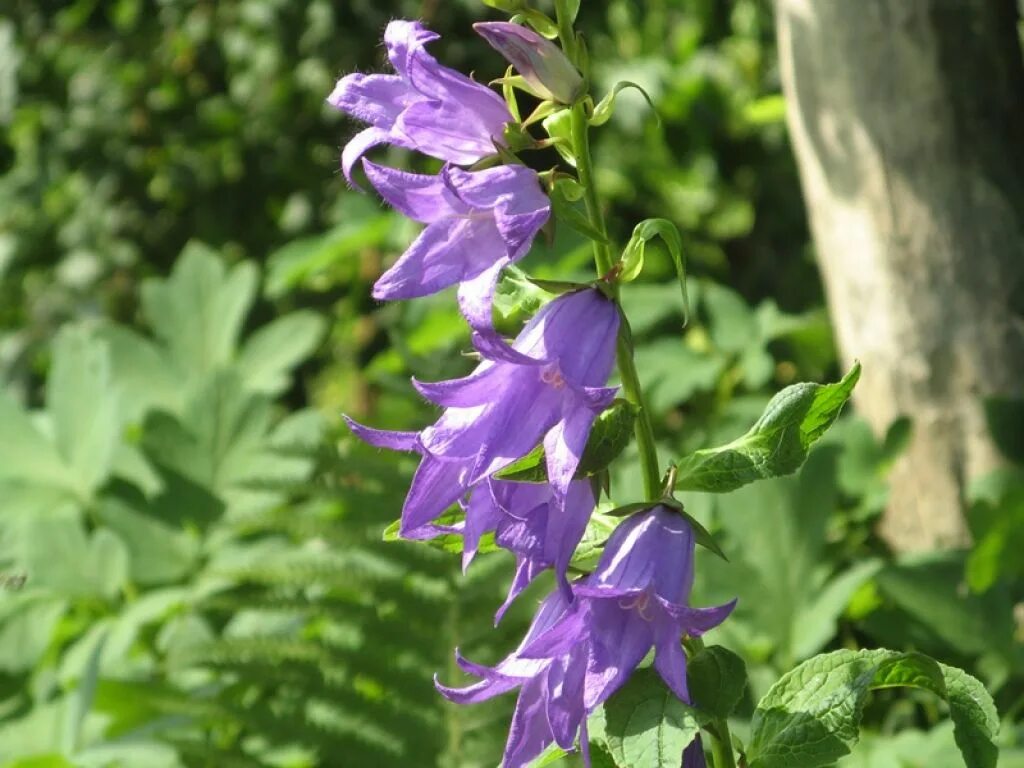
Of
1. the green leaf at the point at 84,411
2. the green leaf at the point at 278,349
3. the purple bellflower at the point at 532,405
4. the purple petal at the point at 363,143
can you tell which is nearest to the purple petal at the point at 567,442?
the purple bellflower at the point at 532,405

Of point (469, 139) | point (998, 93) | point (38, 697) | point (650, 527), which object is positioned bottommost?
point (38, 697)

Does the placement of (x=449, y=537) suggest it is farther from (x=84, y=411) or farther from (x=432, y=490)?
(x=84, y=411)

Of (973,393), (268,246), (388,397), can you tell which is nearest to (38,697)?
(388,397)

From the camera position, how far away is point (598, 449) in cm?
90

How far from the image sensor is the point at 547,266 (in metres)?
2.14

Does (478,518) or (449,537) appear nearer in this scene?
(478,518)

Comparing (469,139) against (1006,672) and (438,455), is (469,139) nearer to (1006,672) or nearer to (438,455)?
(438,455)

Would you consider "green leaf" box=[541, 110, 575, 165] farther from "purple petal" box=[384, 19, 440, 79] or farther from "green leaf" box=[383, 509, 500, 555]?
"green leaf" box=[383, 509, 500, 555]

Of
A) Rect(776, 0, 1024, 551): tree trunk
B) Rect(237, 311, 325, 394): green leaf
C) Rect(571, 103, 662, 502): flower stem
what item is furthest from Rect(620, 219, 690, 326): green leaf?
Rect(237, 311, 325, 394): green leaf

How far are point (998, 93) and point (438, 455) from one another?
4.38 ft

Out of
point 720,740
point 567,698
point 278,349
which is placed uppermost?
point 567,698

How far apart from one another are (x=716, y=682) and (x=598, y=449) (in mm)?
174

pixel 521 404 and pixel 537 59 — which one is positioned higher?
pixel 537 59

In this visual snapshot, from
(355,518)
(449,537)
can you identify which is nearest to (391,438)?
(449,537)
